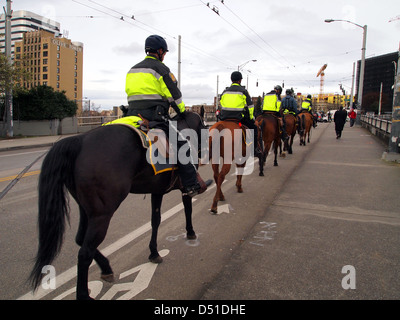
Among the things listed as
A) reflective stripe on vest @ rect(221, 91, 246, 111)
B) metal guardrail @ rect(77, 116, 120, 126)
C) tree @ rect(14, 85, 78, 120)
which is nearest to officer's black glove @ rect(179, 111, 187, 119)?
reflective stripe on vest @ rect(221, 91, 246, 111)

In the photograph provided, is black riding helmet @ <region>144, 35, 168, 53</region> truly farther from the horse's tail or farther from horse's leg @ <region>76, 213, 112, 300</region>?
horse's leg @ <region>76, 213, 112, 300</region>

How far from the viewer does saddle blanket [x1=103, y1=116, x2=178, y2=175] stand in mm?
3256

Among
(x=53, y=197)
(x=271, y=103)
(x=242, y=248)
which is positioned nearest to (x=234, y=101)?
(x=242, y=248)

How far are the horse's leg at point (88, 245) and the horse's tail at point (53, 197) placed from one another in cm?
27

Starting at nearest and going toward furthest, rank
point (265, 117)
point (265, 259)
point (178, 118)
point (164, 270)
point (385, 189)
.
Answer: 1. point (164, 270)
2. point (265, 259)
3. point (178, 118)
4. point (385, 189)
5. point (265, 117)

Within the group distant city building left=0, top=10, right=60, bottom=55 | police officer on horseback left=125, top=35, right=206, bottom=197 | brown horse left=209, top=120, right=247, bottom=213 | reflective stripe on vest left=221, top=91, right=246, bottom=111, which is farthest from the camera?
distant city building left=0, top=10, right=60, bottom=55

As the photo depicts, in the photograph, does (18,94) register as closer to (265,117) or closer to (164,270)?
(265,117)

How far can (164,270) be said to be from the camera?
3643mm

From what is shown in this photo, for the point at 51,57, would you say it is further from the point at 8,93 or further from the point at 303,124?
the point at 303,124

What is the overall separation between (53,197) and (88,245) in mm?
538

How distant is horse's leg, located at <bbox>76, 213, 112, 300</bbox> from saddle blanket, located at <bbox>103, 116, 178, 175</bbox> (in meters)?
0.77

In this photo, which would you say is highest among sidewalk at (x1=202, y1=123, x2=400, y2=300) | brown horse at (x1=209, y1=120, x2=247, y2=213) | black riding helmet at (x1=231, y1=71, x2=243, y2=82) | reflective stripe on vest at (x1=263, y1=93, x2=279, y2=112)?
black riding helmet at (x1=231, y1=71, x2=243, y2=82)
